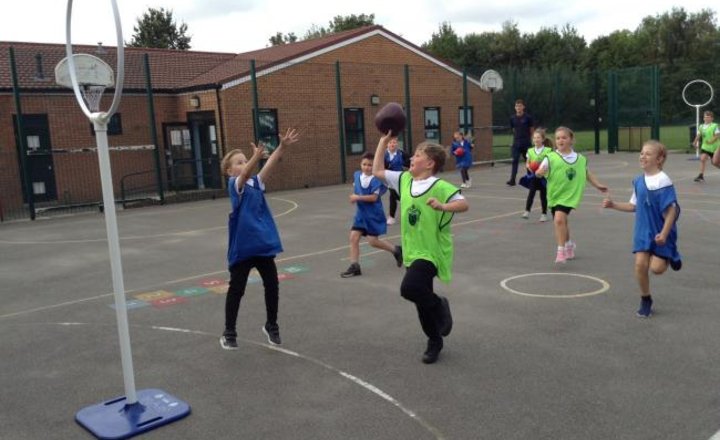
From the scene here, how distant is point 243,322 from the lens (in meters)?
6.38

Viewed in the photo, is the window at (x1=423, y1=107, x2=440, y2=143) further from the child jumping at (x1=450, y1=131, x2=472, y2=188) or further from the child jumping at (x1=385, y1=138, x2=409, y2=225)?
the child jumping at (x1=385, y1=138, x2=409, y2=225)

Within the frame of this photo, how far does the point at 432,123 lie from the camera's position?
25656mm

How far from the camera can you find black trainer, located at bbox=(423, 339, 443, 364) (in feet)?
16.6

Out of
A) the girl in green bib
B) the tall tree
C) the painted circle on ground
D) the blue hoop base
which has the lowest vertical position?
the painted circle on ground

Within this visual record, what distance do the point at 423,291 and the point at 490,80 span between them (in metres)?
22.4

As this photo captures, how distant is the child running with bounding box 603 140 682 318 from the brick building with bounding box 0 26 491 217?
14.4 m

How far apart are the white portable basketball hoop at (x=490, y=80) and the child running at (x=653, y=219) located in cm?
2052

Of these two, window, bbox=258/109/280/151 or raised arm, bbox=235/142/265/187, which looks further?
window, bbox=258/109/280/151

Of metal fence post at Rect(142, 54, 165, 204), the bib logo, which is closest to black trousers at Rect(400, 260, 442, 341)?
the bib logo

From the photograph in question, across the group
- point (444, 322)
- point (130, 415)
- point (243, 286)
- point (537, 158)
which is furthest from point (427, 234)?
point (537, 158)

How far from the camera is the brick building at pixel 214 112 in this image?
18578 mm

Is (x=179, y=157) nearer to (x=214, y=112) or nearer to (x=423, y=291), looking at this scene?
(x=214, y=112)

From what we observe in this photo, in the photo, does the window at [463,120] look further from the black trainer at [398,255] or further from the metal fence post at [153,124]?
the black trainer at [398,255]

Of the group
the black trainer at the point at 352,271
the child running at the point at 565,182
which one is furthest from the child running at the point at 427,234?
the child running at the point at 565,182
